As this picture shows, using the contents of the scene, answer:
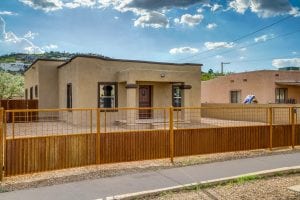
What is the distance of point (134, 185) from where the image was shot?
682 cm

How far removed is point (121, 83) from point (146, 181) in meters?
13.2

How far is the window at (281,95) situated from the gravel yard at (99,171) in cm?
1907

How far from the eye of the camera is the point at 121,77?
19406mm

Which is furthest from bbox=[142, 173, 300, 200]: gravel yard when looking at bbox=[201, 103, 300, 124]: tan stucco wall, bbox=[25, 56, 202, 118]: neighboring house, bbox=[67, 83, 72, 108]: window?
bbox=[67, 83, 72, 108]: window

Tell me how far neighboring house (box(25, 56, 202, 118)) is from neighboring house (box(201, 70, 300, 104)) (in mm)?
9136

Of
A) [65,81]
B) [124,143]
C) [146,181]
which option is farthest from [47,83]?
[146,181]

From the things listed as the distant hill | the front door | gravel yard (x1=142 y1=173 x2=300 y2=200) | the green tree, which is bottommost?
gravel yard (x1=142 y1=173 x2=300 y2=200)

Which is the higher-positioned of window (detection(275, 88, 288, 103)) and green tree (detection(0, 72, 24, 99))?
green tree (detection(0, 72, 24, 99))

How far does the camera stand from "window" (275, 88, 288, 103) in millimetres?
28263

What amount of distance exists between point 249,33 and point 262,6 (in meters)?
16.8

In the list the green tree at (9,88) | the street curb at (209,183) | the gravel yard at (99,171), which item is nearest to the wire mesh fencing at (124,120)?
the gravel yard at (99,171)

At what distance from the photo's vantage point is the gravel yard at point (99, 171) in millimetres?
7145

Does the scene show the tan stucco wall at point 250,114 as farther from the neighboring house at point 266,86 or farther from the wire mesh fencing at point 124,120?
the neighboring house at point 266,86

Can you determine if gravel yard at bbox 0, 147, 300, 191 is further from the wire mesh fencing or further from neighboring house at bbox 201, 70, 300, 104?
neighboring house at bbox 201, 70, 300, 104
